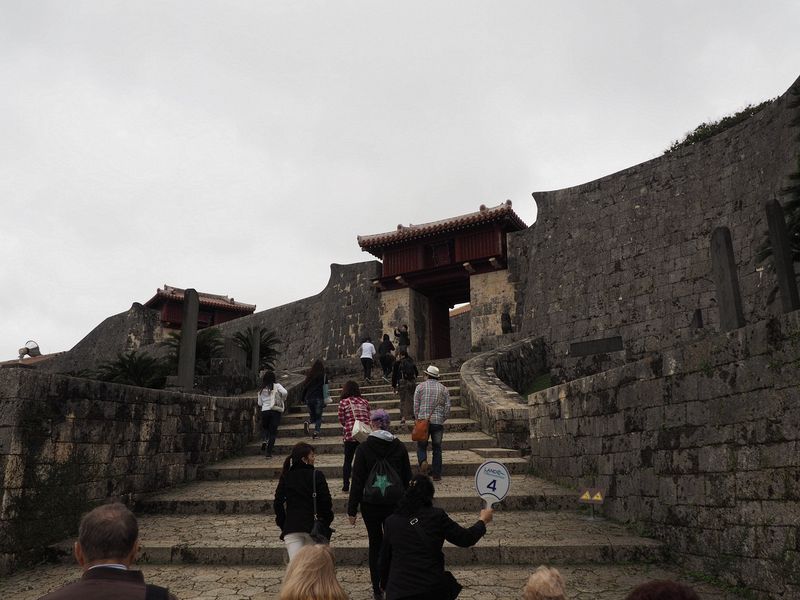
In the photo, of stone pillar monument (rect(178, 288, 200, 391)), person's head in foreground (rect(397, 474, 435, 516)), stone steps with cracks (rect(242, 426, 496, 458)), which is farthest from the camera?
stone pillar monument (rect(178, 288, 200, 391))

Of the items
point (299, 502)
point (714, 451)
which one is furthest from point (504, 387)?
point (299, 502)

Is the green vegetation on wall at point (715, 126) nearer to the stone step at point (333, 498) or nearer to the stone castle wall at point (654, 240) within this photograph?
the stone castle wall at point (654, 240)

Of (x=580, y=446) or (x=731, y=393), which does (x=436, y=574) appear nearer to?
(x=731, y=393)

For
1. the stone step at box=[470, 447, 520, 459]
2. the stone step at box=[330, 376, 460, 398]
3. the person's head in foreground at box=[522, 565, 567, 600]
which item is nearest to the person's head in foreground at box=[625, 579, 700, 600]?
the person's head in foreground at box=[522, 565, 567, 600]

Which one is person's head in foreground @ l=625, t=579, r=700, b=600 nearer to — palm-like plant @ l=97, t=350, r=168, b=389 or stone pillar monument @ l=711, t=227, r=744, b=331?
stone pillar monument @ l=711, t=227, r=744, b=331

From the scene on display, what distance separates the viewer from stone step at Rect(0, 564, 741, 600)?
439cm

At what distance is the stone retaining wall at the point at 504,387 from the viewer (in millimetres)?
8695

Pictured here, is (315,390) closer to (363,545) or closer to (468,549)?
(363,545)

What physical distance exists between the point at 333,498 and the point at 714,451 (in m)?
4.20

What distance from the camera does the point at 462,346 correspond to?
3048 cm

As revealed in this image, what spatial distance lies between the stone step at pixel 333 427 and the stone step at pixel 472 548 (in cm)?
342

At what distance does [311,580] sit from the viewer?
2.02 metres

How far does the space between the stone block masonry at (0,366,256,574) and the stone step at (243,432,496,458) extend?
160 centimetres

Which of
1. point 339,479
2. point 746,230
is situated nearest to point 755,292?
point 746,230
